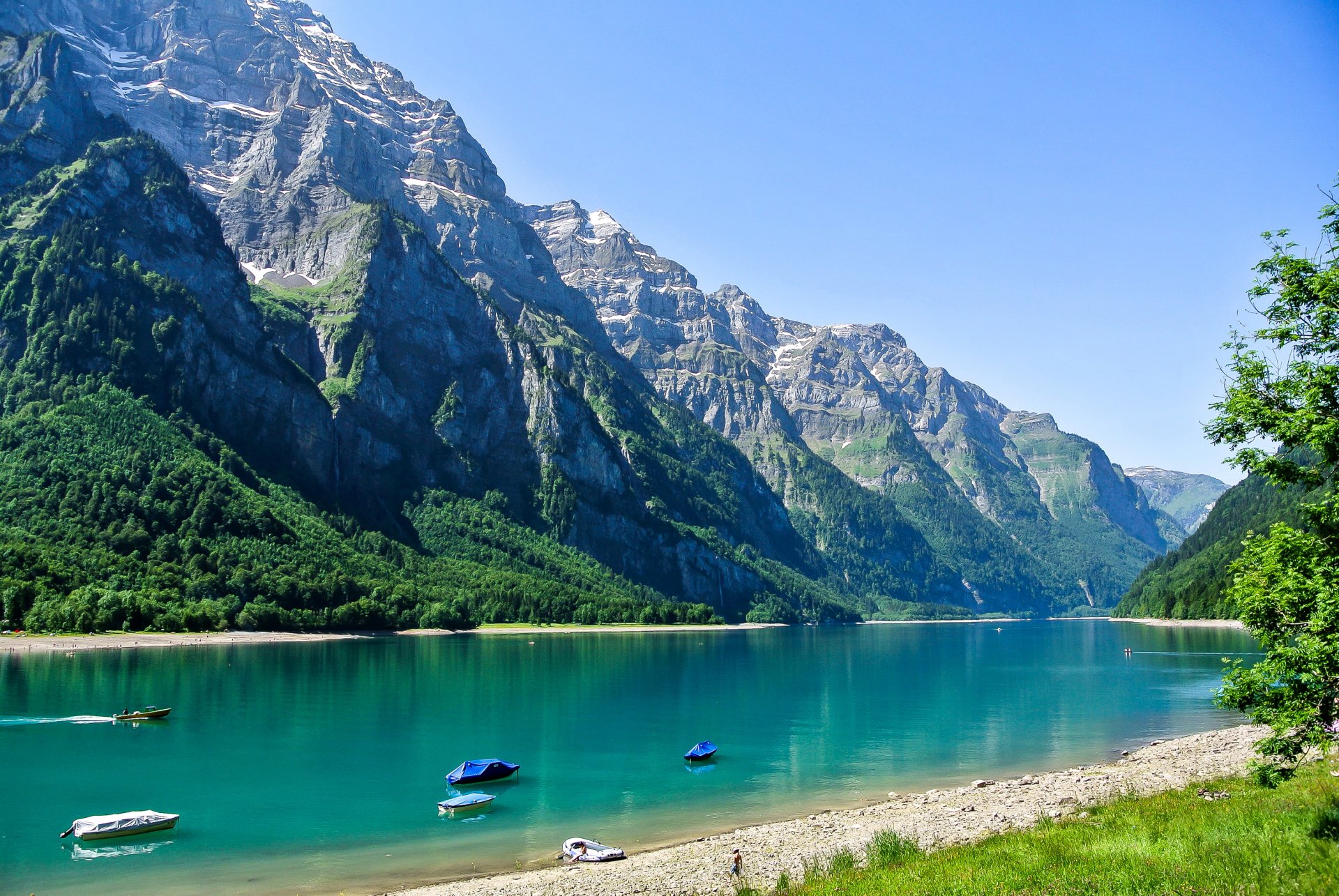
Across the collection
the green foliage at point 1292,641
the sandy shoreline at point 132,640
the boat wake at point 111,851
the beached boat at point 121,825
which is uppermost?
the green foliage at point 1292,641

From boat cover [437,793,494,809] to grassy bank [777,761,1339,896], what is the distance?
2529 centimetres

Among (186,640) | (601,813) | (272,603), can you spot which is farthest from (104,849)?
(272,603)

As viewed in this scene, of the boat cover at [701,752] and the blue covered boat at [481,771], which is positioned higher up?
the blue covered boat at [481,771]

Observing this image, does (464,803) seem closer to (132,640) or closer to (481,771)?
(481,771)

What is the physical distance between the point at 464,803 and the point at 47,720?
4818 centimetres

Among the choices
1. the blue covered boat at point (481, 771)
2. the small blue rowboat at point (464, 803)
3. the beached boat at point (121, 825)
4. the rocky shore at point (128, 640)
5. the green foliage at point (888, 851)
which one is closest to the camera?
the green foliage at point (888, 851)

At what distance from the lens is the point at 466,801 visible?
52531 millimetres

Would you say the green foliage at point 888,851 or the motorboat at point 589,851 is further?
the motorboat at point 589,851

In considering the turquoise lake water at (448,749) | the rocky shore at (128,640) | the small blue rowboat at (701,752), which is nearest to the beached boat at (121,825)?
the turquoise lake water at (448,749)

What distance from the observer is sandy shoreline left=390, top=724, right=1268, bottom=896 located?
35.9 meters

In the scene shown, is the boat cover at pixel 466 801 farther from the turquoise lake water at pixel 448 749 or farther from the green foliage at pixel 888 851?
the green foliage at pixel 888 851

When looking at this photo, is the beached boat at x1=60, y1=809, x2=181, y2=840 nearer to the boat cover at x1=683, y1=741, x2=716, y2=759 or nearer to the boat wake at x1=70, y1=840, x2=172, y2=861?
the boat wake at x1=70, y1=840, x2=172, y2=861

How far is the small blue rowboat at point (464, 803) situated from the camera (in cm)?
5206

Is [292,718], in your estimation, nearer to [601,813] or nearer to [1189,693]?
[601,813]
